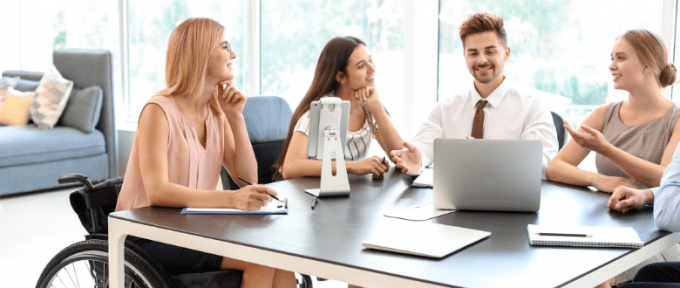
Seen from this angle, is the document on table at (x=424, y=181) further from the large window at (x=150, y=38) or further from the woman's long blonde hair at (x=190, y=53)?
the large window at (x=150, y=38)

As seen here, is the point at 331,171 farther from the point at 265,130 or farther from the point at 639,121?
the point at 639,121

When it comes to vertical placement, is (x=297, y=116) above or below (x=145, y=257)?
above

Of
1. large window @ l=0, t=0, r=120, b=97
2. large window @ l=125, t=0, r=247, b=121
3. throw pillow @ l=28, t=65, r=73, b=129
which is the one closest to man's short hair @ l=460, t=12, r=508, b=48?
large window @ l=125, t=0, r=247, b=121

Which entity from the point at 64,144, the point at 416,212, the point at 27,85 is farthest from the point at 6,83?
the point at 416,212

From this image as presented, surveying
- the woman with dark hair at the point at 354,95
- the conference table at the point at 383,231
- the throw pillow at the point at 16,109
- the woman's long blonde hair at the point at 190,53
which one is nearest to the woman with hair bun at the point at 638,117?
the conference table at the point at 383,231

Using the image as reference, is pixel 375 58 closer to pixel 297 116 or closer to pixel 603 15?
pixel 603 15

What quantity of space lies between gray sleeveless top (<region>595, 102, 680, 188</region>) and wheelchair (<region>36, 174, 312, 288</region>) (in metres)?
1.36

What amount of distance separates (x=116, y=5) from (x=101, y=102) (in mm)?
1167

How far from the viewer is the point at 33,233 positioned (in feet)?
13.0

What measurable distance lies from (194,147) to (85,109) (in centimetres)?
378

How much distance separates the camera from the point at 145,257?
1.68 m

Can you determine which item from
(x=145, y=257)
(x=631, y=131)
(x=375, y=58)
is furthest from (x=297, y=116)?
(x=375, y=58)

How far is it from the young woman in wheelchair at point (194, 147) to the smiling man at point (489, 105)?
2.72 feet

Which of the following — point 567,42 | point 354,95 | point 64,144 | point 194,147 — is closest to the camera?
point 194,147
